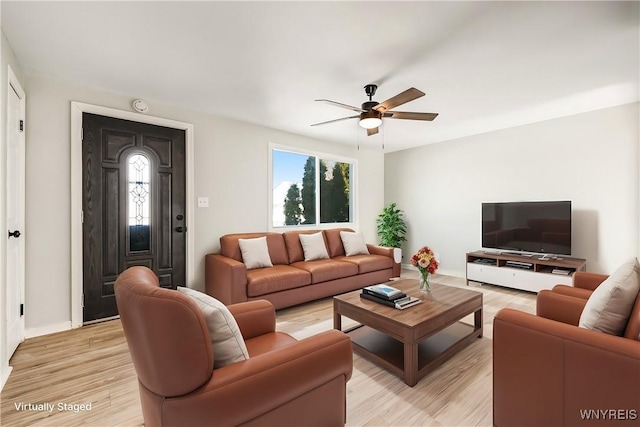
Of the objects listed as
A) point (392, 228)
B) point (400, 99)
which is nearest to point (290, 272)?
point (400, 99)

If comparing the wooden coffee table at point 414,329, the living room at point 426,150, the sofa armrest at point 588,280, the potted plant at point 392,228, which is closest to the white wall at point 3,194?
the living room at point 426,150

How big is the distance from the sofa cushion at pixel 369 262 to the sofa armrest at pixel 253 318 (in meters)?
2.32

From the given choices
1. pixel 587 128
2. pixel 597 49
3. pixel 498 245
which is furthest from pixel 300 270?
pixel 587 128

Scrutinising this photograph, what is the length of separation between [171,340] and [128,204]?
2.76 m

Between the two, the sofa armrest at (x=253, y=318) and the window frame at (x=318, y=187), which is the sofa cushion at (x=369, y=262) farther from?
the sofa armrest at (x=253, y=318)

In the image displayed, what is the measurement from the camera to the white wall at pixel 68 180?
2688mm

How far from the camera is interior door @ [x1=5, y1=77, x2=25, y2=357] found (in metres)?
2.20

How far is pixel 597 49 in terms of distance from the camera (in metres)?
2.29

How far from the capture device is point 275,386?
1.10 metres

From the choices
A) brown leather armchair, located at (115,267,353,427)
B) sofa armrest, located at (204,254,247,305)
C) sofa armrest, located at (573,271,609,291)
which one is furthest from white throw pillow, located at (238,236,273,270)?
sofa armrest, located at (573,271,609,291)

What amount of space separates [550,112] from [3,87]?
5547 mm

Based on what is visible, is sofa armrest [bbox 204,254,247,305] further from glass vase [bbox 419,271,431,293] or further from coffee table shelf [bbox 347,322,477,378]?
glass vase [bbox 419,271,431,293]

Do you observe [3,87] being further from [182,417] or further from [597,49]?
[597,49]

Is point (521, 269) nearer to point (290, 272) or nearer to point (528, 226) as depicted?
point (528, 226)
